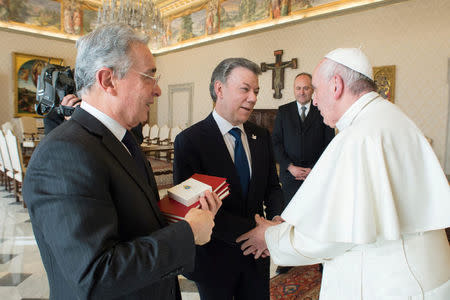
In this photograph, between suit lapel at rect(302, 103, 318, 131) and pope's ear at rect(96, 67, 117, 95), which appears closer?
pope's ear at rect(96, 67, 117, 95)

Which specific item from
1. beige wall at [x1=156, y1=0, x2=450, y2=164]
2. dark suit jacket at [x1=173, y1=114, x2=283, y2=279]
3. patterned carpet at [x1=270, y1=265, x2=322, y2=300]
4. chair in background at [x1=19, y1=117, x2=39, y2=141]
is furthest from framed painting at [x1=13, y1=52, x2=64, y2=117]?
dark suit jacket at [x1=173, y1=114, x2=283, y2=279]

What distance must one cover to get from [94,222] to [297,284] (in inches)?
115

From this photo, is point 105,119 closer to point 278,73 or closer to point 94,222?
point 94,222

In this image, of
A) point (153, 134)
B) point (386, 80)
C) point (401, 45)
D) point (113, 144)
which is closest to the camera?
point (113, 144)

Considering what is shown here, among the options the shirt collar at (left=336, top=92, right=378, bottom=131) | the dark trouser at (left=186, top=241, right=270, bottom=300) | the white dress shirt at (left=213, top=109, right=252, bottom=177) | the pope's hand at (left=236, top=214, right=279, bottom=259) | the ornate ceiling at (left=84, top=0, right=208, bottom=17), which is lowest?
the dark trouser at (left=186, top=241, right=270, bottom=300)

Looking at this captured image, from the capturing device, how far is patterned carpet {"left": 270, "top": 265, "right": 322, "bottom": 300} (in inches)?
119

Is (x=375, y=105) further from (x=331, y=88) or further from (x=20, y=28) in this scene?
(x=20, y=28)

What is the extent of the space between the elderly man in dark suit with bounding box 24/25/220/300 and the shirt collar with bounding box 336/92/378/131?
2.35ft

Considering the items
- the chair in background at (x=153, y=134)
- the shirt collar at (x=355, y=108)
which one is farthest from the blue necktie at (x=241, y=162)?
the chair in background at (x=153, y=134)

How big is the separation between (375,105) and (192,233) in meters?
0.97

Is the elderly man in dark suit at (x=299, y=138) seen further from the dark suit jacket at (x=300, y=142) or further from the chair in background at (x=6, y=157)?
the chair in background at (x=6, y=157)

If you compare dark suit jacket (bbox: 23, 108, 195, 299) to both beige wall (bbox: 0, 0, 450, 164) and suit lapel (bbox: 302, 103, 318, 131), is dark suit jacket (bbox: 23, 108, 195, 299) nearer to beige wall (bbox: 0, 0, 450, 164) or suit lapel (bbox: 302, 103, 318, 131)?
suit lapel (bbox: 302, 103, 318, 131)

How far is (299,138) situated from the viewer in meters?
3.71

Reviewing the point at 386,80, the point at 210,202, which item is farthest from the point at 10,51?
the point at 210,202
